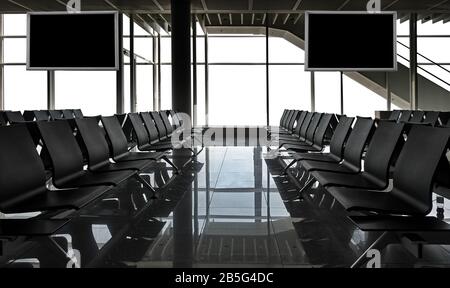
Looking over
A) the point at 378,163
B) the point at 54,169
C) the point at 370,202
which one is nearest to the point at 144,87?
the point at 54,169

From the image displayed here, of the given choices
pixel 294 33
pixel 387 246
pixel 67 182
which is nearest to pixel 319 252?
pixel 387 246

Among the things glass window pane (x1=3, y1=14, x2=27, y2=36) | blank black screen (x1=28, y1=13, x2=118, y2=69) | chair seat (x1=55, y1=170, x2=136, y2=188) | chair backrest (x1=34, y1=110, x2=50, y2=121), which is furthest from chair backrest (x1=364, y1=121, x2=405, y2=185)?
glass window pane (x1=3, y1=14, x2=27, y2=36)

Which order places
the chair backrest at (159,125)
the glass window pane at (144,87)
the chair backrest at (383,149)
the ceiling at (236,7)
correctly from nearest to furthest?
the chair backrest at (383,149), the chair backrest at (159,125), the ceiling at (236,7), the glass window pane at (144,87)

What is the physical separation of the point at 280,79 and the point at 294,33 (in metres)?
1.67

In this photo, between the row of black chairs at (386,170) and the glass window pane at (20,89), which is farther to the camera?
the glass window pane at (20,89)

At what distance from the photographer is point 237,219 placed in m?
3.27

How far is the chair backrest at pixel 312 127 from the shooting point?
5496 millimetres

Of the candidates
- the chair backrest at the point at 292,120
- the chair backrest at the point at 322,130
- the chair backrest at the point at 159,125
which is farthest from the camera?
the chair backrest at the point at 292,120

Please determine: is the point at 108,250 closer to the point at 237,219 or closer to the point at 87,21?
the point at 237,219

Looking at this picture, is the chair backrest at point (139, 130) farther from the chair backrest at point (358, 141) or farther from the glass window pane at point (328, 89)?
the glass window pane at point (328, 89)

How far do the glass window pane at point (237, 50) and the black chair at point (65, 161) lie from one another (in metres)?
9.48

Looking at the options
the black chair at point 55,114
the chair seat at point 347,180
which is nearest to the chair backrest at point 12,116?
the black chair at point 55,114

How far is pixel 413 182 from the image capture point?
88.6 inches

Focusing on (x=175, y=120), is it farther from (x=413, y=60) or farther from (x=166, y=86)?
(x=413, y=60)
